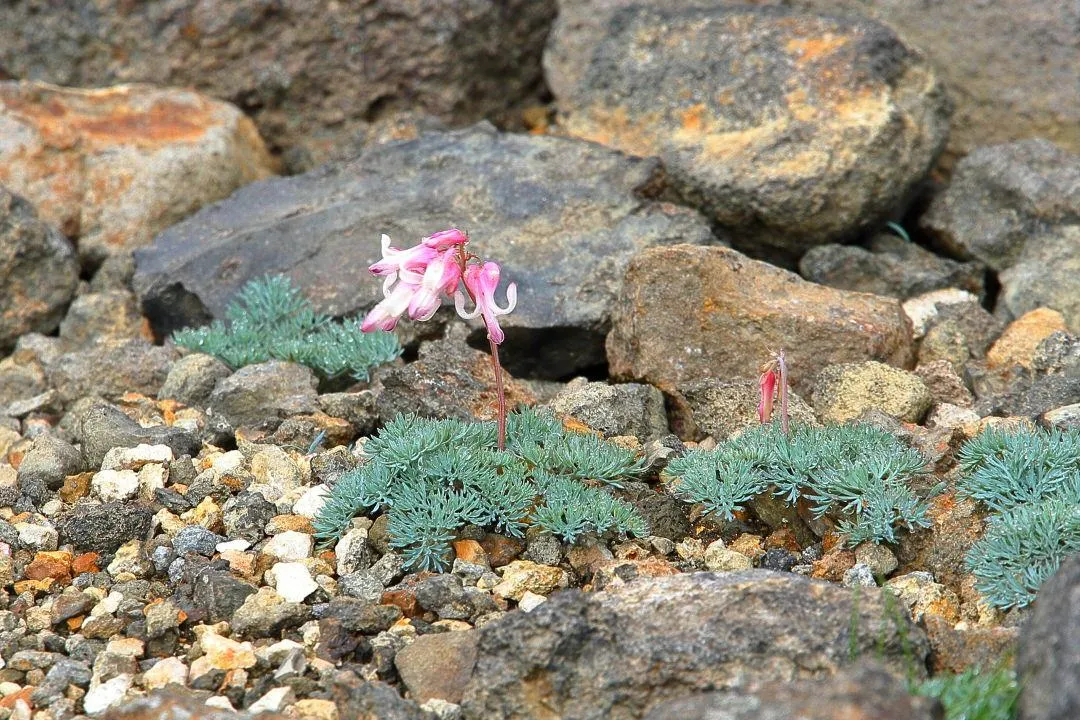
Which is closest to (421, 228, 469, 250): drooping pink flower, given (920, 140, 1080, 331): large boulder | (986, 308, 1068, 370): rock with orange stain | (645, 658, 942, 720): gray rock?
(645, 658, 942, 720): gray rock

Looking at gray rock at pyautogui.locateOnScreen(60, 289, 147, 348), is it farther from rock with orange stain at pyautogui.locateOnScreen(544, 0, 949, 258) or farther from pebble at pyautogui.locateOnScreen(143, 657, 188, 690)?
pebble at pyautogui.locateOnScreen(143, 657, 188, 690)

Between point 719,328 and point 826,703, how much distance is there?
2737mm

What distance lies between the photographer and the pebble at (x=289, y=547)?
14.2 ft

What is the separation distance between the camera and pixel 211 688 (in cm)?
369

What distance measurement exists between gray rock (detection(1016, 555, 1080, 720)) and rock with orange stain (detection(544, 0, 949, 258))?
3.53m

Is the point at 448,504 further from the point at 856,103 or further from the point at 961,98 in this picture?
the point at 961,98

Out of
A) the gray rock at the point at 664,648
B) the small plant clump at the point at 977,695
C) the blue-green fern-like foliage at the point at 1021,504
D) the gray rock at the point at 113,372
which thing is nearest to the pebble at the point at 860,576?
the blue-green fern-like foliage at the point at 1021,504

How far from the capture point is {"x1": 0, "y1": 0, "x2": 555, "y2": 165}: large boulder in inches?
317

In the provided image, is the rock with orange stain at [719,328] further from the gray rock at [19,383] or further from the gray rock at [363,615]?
the gray rock at [19,383]

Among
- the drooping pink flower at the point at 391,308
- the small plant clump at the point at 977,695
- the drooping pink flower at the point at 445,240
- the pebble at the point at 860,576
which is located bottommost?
the pebble at the point at 860,576

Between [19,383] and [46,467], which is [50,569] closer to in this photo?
[46,467]

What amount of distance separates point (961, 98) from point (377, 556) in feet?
15.8

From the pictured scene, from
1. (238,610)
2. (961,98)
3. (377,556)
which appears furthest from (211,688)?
(961,98)

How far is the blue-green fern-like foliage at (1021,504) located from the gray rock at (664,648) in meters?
0.52
